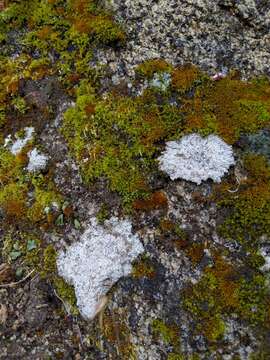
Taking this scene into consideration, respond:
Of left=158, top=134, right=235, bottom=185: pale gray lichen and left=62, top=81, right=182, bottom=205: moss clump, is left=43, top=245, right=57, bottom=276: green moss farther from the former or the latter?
left=158, top=134, right=235, bottom=185: pale gray lichen

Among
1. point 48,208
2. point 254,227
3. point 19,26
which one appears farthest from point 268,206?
point 19,26

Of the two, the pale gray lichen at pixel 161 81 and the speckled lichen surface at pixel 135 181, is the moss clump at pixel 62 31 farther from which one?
the pale gray lichen at pixel 161 81

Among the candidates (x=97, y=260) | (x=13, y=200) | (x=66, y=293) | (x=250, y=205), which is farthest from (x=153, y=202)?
(x=13, y=200)

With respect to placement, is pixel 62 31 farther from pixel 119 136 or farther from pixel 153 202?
pixel 153 202

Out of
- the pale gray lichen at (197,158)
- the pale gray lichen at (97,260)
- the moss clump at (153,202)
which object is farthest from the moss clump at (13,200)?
the pale gray lichen at (197,158)

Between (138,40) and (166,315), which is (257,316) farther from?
(138,40)
